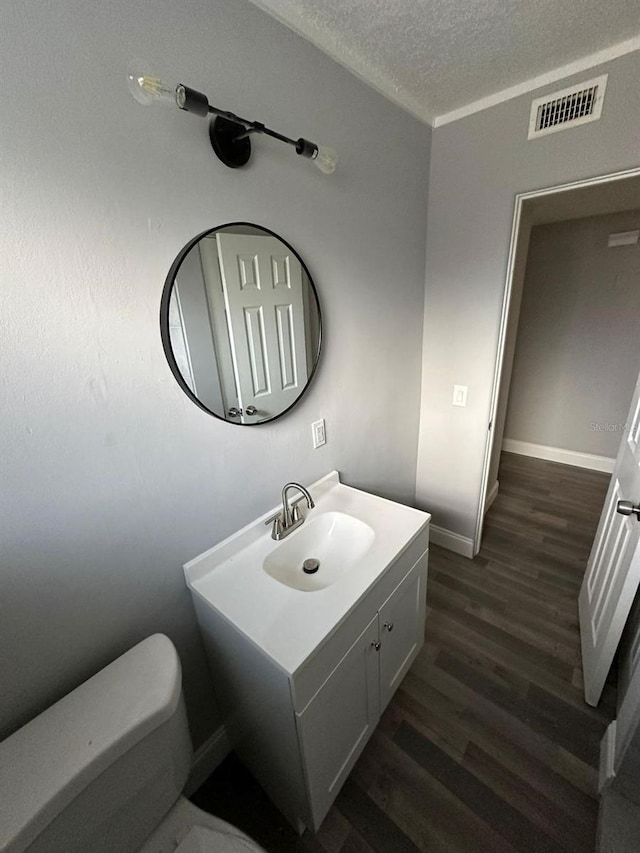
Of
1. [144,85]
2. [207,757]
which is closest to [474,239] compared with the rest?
[144,85]

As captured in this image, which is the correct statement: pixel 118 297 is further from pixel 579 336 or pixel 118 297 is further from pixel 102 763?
pixel 579 336

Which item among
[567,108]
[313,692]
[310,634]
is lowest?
[313,692]

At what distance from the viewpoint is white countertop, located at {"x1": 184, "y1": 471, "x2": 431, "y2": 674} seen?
0.87 meters

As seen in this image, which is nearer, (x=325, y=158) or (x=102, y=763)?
Result: (x=102, y=763)

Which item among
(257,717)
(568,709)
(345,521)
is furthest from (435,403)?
(257,717)

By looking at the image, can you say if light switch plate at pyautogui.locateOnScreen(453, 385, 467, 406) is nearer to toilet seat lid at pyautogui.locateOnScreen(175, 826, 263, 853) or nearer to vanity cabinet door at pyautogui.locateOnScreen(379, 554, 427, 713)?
vanity cabinet door at pyautogui.locateOnScreen(379, 554, 427, 713)

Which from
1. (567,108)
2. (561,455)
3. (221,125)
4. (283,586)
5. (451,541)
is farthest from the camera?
(561,455)

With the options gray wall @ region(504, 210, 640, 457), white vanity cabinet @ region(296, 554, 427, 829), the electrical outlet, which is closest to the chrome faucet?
the electrical outlet

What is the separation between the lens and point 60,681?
0.85 meters

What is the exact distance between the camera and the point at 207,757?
1.22 m

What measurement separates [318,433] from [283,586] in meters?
0.61

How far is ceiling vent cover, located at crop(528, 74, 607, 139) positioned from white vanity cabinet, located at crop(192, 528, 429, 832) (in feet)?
5.67

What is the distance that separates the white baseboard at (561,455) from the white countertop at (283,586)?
9.58 feet

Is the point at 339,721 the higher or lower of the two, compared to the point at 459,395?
lower
